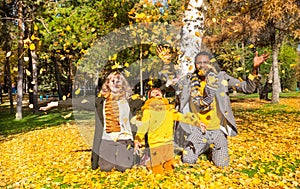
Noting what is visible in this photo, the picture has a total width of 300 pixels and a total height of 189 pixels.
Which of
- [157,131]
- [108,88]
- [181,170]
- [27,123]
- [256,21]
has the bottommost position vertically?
[27,123]

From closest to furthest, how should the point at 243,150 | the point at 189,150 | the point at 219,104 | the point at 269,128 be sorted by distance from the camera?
the point at 219,104 < the point at 189,150 < the point at 243,150 < the point at 269,128

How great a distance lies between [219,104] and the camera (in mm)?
5898

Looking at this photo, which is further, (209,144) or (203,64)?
(209,144)

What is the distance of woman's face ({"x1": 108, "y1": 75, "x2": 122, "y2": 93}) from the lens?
19.6 ft

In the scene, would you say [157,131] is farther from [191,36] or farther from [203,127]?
[191,36]

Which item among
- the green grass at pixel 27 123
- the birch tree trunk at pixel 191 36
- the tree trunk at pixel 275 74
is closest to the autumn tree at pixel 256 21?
the tree trunk at pixel 275 74

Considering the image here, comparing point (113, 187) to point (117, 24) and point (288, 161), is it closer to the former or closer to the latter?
point (288, 161)

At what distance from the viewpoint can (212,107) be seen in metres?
5.94

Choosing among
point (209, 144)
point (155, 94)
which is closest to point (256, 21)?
point (209, 144)

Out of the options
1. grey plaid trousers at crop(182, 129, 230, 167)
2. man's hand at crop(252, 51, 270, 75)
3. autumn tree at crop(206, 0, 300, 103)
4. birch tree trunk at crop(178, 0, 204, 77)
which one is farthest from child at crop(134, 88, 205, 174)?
autumn tree at crop(206, 0, 300, 103)

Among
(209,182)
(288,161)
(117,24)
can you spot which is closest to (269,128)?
(288,161)

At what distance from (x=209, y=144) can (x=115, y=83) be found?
7.49ft

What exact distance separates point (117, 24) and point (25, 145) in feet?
23.7

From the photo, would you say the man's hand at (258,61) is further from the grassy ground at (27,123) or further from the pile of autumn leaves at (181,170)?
the grassy ground at (27,123)
